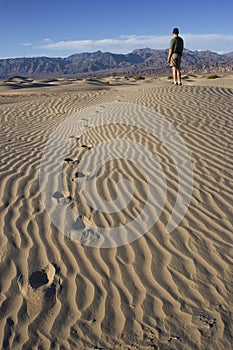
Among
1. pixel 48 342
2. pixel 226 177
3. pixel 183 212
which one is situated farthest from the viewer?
pixel 226 177

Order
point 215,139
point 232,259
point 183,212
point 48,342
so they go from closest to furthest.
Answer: point 48,342 → point 232,259 → point 183,212 → point 215,139

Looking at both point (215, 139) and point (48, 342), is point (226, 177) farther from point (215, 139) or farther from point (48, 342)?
point (48, 342)

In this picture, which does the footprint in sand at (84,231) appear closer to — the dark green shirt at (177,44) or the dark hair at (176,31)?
the dark hair at (176,31)

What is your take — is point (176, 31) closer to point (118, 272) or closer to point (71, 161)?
point (71, 161)

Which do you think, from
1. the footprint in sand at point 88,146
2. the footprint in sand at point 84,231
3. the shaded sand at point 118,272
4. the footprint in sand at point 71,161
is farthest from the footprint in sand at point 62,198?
the footprint in sand at point 88,146

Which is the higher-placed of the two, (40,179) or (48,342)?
(40,179)

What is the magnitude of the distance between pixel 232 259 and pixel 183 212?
102 cm

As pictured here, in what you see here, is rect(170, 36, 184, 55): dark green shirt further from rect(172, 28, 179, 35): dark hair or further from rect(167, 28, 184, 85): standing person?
rect(172, 28, 179, 35): dark hair

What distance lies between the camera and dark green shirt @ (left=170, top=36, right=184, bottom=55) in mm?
11799

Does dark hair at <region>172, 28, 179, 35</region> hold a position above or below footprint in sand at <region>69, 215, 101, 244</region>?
above

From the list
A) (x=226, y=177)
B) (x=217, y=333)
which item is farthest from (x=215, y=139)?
(x=217, y=333)

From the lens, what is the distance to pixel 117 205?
4.83 m

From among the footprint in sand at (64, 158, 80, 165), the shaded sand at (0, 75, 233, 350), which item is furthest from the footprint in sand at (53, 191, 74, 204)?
the footprint in sand at (64, 158, 80, 165)

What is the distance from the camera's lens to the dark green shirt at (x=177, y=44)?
11.8 metres
